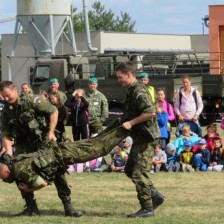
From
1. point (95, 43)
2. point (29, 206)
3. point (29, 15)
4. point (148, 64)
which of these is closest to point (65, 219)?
point (29, 206)

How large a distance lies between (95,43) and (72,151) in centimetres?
4288

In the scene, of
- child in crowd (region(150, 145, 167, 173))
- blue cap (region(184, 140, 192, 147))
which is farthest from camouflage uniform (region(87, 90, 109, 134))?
blue cap (region(184, 140, 192, 147))

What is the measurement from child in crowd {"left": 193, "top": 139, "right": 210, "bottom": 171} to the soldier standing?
5.39 m

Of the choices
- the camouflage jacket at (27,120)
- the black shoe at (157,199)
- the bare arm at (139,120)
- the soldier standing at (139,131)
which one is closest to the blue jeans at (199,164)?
the black shoe at (157,199)

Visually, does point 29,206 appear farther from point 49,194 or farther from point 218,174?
point 218,174

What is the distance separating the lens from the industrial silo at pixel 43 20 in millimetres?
39188

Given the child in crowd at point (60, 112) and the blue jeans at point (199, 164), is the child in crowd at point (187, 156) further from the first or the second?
the child in crowd at point (60, 112)

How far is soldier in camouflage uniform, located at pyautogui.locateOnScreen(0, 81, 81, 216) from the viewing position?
10008 mm

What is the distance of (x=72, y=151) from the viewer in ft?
31.8

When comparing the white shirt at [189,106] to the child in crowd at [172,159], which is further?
the white shirt at [189,106]

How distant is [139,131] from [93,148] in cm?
59

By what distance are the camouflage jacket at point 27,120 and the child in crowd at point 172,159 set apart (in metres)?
5.49

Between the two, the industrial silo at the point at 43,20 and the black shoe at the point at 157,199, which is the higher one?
the industrial silo at the point at 43,20

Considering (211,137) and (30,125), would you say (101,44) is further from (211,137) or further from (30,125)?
(30,125)
